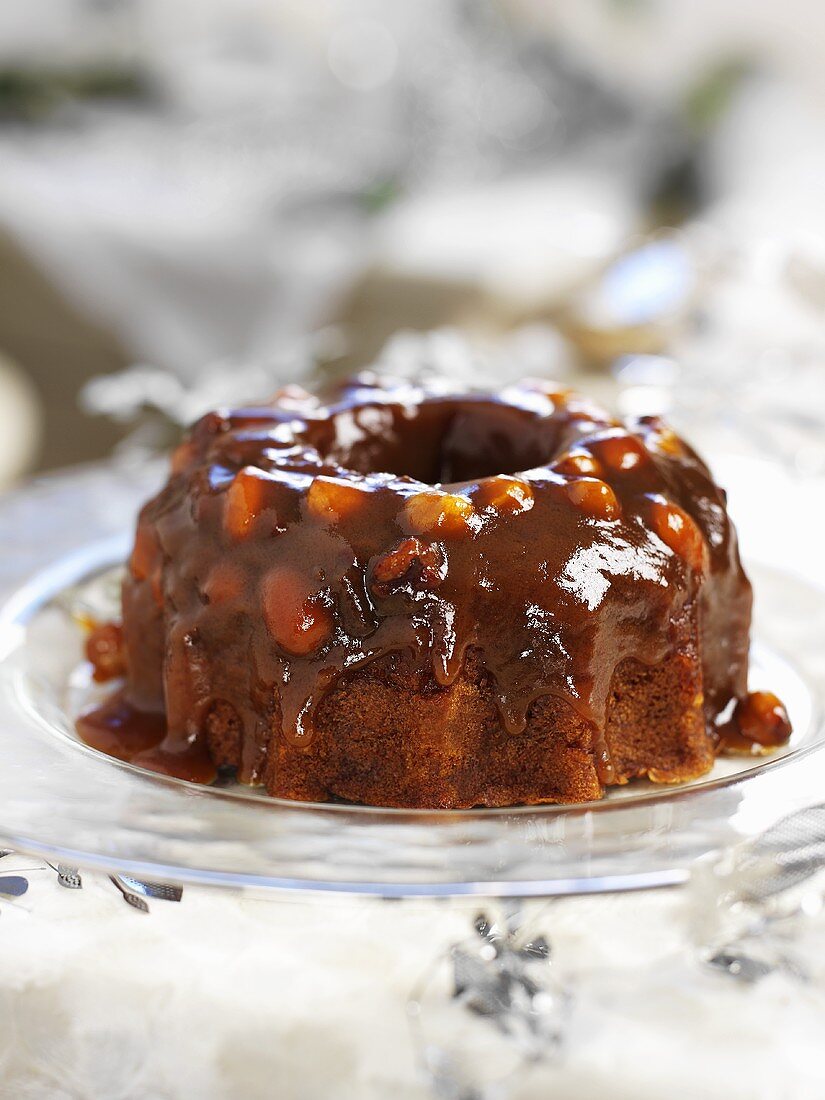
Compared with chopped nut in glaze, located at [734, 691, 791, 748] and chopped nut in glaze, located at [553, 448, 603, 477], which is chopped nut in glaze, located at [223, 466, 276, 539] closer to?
chopped nut in glaze, located at [553, 448, 603, 477]

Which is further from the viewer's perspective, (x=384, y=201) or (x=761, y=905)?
(x=384, y=201)

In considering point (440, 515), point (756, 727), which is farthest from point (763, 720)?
point (440, 515)

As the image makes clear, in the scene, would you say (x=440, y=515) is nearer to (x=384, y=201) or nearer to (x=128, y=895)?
(x=128, y=895)

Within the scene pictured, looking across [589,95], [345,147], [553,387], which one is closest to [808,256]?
[553,387]

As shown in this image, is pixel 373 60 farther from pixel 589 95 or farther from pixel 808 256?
pixel 808 256

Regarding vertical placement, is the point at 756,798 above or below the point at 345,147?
above

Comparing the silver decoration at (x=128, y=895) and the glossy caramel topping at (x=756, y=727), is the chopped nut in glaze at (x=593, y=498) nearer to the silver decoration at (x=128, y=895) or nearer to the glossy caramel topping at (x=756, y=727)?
the glossy caramel topping at (x=756, y=727)

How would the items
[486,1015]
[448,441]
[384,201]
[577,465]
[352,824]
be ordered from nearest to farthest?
1. [486,1015]
2. [352,824]
3. [577,465]
4. [448,441]
5. [384,201]
